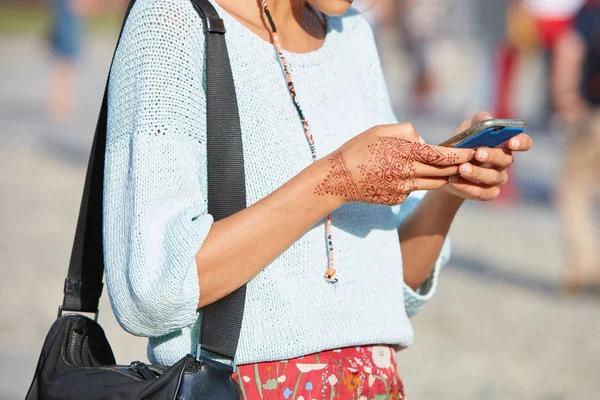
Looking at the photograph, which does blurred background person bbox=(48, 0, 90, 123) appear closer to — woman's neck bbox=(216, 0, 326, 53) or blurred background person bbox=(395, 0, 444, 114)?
blurred background person bbox=(395, 0, 444, 114)

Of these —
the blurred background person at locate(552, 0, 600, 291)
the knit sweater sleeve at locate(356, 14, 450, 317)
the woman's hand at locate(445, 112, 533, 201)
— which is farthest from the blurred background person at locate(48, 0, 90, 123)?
the woman's hand at locate(445, 112, 533, 201)

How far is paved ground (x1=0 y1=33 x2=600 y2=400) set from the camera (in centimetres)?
430

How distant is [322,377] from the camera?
155 centimetres

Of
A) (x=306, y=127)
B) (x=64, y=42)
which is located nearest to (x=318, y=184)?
(x=306, y=127)

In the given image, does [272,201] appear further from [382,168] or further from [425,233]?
[425,233]

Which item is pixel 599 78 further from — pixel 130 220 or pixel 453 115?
pixel 453 115

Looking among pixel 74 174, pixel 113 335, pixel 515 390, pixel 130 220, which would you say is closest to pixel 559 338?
pixel 515 390

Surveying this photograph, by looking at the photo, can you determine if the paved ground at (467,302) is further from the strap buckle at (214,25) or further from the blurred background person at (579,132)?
the strap buckle at (214,25)

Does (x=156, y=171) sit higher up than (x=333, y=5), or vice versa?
(x=333, y=5)

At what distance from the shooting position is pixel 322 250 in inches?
62.2

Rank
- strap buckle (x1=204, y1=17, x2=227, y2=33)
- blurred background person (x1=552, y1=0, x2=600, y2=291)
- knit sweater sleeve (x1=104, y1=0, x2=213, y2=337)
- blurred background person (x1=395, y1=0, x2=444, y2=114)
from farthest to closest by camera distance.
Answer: blurred background person (x1=395, y1=0, x2=444, y2=114)
blurred background person (x1=552, y1=0, x2=600, y2=291)
strap buckle (x1=204, y1=17, x2=227, y2=33)
knit sweater sleeve (x1=104, y1=0, x2=213, y2=337)

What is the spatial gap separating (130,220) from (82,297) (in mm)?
285

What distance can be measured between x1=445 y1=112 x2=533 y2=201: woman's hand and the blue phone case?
0.04 feet

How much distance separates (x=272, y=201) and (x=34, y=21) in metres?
23.6
